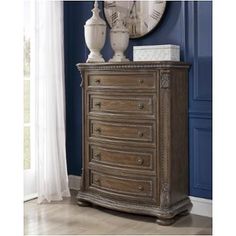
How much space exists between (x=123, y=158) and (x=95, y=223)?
1.81 feet

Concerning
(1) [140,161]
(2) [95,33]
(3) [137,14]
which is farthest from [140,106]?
(3) [137,14]

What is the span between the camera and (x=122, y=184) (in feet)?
10.7

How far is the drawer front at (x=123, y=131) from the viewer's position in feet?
10.3

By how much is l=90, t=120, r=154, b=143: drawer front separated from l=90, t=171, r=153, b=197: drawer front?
0.33m

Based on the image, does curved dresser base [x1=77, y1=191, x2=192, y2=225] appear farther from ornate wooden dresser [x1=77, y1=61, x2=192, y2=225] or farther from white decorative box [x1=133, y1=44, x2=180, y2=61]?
white decorative box [x1=133, y1=44, x2=180, y2=61]

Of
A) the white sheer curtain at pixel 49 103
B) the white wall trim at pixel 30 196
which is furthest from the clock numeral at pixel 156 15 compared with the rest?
the white wall trim at pixel 30 196

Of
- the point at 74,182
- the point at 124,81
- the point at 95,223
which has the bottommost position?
the point at 95,223

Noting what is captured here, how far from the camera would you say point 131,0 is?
3.64m

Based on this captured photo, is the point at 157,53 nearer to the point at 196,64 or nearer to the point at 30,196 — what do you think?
the point at 196,64

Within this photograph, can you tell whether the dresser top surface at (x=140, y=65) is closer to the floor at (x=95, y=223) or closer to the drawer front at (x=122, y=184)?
the drawer front at (x=122, y=184)

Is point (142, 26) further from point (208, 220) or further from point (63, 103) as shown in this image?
point (208, 220)
